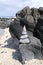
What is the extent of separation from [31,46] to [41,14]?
9.49 ft

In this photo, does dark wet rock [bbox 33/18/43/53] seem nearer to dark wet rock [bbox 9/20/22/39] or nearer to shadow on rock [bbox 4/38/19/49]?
dark wet rock [bbox 9/20/22/39]

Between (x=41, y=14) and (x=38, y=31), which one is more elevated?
(x=41, y=14)

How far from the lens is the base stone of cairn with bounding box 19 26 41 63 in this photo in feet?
40.1

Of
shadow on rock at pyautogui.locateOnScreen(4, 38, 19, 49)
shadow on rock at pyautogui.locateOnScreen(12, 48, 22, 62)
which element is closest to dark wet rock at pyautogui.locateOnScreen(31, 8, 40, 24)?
shadow on rock at pyautogui.locateOnScreen(4, 38, 19, 49)

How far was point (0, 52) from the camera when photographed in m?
13.9

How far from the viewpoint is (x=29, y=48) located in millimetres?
12500

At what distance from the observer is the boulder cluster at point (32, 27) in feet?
41.4

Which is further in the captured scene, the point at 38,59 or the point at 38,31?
the point at 38,31

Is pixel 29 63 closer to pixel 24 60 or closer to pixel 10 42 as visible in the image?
pixel 24 60

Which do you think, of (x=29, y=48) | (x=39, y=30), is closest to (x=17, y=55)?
(x=29, y=48)

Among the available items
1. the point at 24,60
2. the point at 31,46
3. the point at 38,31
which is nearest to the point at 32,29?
the point at 38,31

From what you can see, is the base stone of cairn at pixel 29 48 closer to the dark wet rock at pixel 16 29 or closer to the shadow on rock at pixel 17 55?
the shadow on rock at pixel 17 55

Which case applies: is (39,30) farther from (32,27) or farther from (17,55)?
(17,55)

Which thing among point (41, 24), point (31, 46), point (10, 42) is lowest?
point (10, 42)
